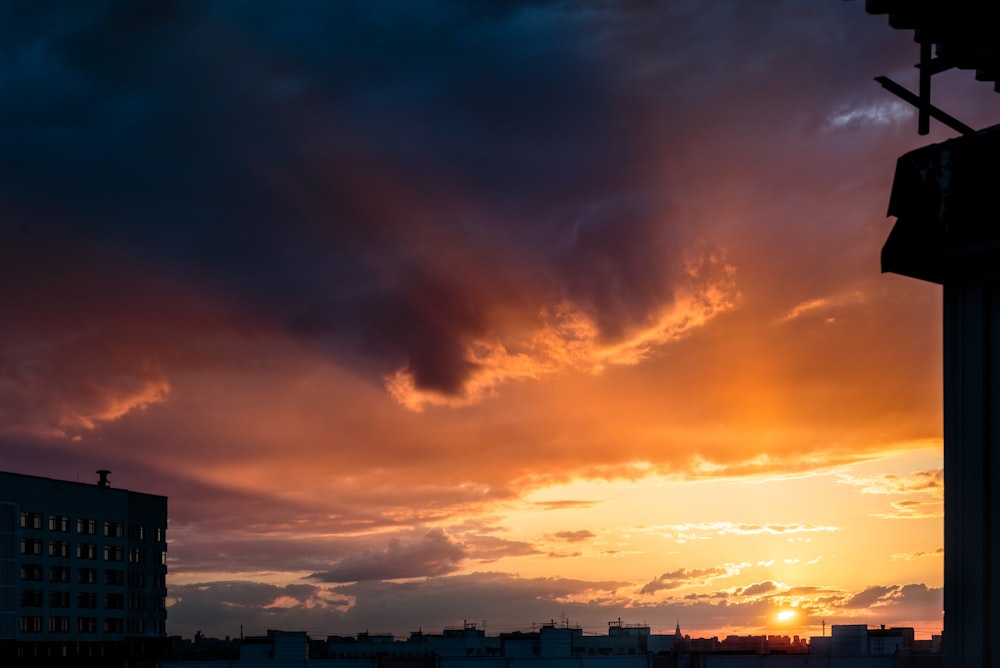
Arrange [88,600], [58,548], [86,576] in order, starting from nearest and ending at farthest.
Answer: [58,548]
[88,600]
[86,576]

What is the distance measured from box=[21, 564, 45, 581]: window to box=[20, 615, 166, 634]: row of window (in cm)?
491

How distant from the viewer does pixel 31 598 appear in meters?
163

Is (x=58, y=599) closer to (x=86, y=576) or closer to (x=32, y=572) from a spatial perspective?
(x=32, y=572)

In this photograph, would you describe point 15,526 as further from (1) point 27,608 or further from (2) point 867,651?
(2) point 867,651

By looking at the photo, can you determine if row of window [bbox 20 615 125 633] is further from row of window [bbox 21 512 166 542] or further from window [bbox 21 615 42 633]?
row of window [bbox 21 512 166 542]

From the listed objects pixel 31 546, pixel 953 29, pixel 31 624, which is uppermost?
pixel 953 29

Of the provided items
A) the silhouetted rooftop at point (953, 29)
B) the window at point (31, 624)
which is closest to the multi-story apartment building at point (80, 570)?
the window at point (31, 624)

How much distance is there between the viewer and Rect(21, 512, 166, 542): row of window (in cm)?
16350

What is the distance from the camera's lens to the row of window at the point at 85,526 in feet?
536

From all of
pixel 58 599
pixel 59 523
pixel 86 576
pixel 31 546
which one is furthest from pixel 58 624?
pixel 59 523

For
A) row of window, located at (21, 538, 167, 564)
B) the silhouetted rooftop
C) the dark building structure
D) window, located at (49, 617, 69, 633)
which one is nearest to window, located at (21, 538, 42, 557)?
row of window, located at (21, 538, 167, 564)

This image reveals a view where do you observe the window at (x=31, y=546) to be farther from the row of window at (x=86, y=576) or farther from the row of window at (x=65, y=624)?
the row of window at (x=65, y=624)

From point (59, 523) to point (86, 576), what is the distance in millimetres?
10640

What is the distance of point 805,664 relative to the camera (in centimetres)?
10519
